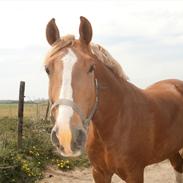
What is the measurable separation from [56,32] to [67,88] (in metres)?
0.64

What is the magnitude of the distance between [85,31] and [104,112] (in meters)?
0.87

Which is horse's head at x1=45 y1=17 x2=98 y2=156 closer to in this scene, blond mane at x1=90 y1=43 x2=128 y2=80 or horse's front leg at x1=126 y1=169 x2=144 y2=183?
blond mane at x1=90 y1=43 x2=128 y2=80

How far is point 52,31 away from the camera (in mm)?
3150

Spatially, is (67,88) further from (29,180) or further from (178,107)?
(29,180)

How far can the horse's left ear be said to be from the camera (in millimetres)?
3030

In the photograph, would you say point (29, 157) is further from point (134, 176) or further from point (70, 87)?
point (70, 87)

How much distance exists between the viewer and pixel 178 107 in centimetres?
479

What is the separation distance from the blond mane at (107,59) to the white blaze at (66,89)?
67 centimetres

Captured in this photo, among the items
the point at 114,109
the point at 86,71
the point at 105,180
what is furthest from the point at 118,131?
the point at 86,71

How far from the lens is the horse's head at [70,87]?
103 inches

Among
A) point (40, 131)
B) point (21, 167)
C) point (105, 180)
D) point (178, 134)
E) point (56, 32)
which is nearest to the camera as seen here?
point (56, 32)

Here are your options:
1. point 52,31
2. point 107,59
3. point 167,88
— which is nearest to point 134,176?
point 107,59

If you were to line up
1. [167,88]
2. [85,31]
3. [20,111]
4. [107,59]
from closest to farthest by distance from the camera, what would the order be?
[85,31]
[107,59]
[167,88]
[20,111]

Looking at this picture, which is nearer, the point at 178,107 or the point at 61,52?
the point at 61,52
